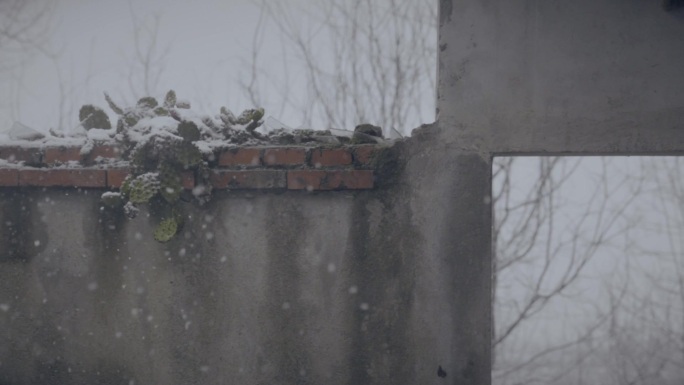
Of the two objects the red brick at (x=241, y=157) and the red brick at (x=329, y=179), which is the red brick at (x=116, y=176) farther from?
the red brick at (x=329, y=179)

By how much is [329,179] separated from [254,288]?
0.59 metres

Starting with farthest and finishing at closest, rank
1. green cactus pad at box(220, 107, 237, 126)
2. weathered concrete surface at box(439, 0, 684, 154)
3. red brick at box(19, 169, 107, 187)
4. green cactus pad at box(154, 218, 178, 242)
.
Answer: green cactus pad at box(220, 107, 237, 126), red brick at box(19, 169, 107, 187), green cactus pad at box(154, 218, 178, 242), weathered concrete surface at box(439, 0, 684, 154)

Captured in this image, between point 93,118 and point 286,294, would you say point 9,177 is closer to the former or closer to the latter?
point 93,118

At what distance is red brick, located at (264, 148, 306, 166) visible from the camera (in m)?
2.41

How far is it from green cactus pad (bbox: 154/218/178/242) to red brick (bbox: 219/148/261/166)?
335 mm

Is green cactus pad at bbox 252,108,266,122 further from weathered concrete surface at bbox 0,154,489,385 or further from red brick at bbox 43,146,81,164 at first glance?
red brick at bbox 43,146,81,164

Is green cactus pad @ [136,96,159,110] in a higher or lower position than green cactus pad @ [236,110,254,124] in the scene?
higher

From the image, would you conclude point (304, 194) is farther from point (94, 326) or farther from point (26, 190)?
point (26, 190)

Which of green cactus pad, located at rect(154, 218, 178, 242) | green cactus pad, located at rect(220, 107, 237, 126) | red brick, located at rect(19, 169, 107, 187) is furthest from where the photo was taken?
green cactus pad, located at rect(220, 107, 237, 126)

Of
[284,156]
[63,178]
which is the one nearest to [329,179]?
[284,156]

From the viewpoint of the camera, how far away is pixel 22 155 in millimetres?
2582

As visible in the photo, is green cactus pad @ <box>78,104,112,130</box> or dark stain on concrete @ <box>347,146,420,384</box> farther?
green cactus pad @ <box>78,104,112,130</box>

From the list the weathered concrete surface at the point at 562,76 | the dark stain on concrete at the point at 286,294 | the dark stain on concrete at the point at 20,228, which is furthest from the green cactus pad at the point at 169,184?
the weathered concrete surface at the point at 562,76

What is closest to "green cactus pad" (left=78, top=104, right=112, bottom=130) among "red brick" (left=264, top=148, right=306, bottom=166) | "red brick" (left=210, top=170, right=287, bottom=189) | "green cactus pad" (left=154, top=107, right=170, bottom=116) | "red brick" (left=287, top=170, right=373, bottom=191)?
"green cactus pad" (left=154, top=107, right=170, bottom=116)
